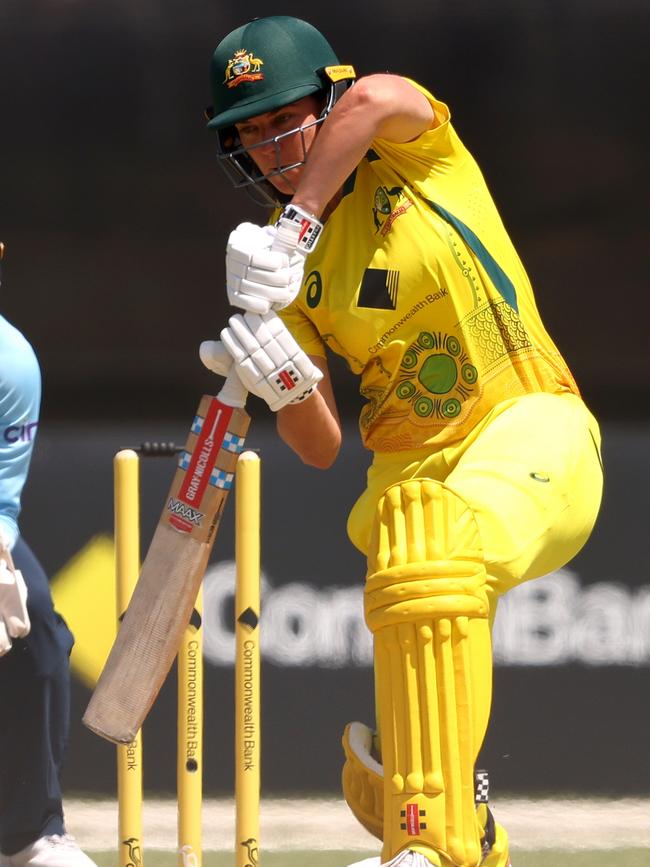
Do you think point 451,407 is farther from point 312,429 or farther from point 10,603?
point 10,603

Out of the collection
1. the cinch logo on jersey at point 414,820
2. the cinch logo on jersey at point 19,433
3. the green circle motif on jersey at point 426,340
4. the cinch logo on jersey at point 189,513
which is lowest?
the cinch logo on jersey at point 414,820

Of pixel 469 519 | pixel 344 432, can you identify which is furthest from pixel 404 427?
pixel 344 432

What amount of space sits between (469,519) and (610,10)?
1922 mm

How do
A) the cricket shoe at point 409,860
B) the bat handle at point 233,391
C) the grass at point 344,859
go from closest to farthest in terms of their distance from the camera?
the cricket shoe at point 409,860 < the bat handle at point 233,391 < the grass at point 344,859

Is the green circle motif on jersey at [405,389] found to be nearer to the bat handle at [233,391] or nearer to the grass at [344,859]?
the bat handle at [233,391]

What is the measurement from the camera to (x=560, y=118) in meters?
3.73

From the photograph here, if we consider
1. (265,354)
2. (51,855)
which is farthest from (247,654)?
(265,354)

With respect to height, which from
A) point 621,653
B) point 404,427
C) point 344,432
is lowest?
point 621,653

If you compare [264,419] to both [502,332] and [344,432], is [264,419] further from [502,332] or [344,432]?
[502,332]

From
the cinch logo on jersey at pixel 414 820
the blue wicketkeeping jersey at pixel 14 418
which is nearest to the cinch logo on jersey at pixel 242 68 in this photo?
the blue wicketkeeping jersey at pixel 14 418

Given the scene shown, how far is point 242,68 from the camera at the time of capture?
2486 mm

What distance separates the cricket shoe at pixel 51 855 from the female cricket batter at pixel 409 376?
94 centimetres

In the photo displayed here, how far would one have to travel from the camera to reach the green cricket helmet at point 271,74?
2.47 meters

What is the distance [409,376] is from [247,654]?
88cm
